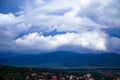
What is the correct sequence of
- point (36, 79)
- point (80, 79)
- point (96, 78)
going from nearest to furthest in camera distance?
1. point (36, 79)
2. point (80, 79)
3. point (96, 78)

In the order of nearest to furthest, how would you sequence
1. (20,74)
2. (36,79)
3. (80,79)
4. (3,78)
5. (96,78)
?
(3,78) → (36,79) → (20,74) → (80,79) → (96,78)

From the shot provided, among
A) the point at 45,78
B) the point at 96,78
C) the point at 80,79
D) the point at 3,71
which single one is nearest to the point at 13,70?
the point at 3,71

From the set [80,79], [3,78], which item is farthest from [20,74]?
[80,79]

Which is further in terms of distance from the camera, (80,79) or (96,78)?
(96,78)

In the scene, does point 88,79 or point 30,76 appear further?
point 88,79

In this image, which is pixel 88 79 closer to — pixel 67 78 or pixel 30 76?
pixel 67 78

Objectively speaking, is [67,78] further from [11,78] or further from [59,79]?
[11,78]

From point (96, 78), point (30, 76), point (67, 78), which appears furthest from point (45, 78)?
point (96, 78)

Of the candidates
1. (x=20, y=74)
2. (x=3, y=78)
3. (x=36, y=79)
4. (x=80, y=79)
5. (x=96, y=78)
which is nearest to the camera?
(x=3, y=78)

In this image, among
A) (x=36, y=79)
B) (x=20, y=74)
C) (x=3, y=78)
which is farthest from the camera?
(x=20, y=74)
